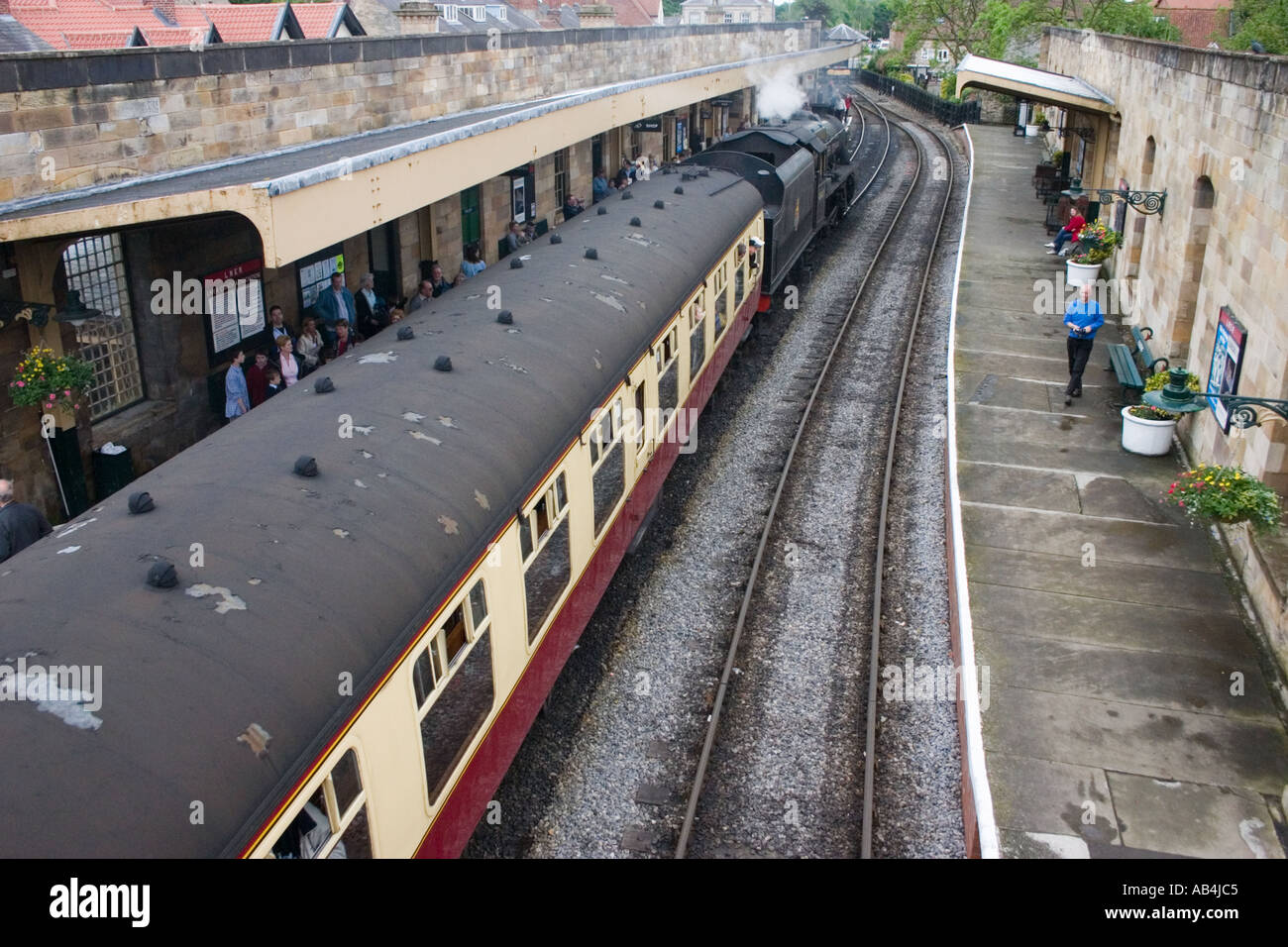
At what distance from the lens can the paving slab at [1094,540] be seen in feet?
33.9

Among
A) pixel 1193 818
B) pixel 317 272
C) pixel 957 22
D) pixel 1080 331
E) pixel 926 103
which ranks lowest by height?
pixel 1193 818

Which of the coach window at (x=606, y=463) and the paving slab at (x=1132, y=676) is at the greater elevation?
the coach window at (x=606, y=463)

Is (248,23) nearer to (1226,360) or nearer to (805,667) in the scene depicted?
(805,667)

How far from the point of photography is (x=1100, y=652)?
351 inches

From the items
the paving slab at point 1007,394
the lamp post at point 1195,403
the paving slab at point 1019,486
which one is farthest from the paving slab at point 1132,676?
the paving slab at point 1007,394

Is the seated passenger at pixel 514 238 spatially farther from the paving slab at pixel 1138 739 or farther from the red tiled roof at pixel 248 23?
the paving slab at pixel 1138 739

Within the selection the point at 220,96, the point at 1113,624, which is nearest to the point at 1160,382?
the point at 1113,624

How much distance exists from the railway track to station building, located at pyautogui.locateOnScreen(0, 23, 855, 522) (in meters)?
4.51

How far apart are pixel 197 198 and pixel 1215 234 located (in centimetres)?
1115

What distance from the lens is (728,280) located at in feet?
47.8

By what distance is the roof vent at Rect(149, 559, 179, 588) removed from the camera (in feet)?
14.6

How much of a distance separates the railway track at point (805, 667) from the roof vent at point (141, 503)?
4.26 metres

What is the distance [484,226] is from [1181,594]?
13195 mm

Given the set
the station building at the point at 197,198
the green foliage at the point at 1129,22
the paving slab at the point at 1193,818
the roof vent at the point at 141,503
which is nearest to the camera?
the roof vent at the point at 141,503
